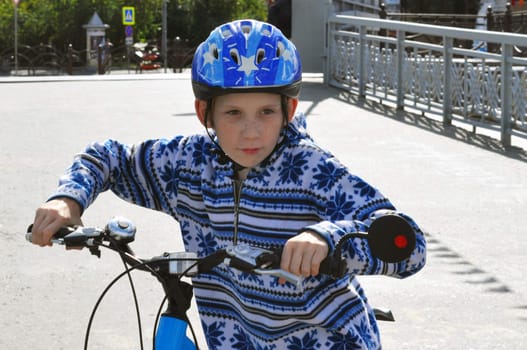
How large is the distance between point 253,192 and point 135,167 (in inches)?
16.5

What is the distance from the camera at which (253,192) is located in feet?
Answer: 10.2

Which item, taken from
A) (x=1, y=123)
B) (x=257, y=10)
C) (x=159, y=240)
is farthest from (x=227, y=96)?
(x=257, y=10)

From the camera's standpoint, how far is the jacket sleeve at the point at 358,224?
8.69 feet

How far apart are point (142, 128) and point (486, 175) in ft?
16.2

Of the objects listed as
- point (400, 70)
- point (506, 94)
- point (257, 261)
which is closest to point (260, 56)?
point (257, 261)

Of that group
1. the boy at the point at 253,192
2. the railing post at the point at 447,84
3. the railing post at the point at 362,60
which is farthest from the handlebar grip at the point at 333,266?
the railing post at the point at 362,60

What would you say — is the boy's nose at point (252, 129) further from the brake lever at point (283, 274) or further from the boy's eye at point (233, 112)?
the brake lever at point (283, 274)

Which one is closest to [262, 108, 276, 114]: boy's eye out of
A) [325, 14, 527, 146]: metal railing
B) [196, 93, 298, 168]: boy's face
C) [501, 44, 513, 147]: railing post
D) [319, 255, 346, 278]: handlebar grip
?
[196, 93, 298, 168]: boy's face

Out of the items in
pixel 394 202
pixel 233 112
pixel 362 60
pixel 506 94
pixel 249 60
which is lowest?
pixel 394 202

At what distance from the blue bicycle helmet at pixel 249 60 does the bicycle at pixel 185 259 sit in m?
0.45

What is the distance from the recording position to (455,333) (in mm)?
5887

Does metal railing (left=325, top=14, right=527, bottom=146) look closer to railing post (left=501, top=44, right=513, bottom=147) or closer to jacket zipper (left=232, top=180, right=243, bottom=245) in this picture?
railing post (left=501, top=44, right=513, bottom=147)

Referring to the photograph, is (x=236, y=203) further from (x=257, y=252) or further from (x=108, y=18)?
(x=108, y=18)

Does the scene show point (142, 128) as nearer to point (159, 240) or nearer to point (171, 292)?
point (159, 240)
